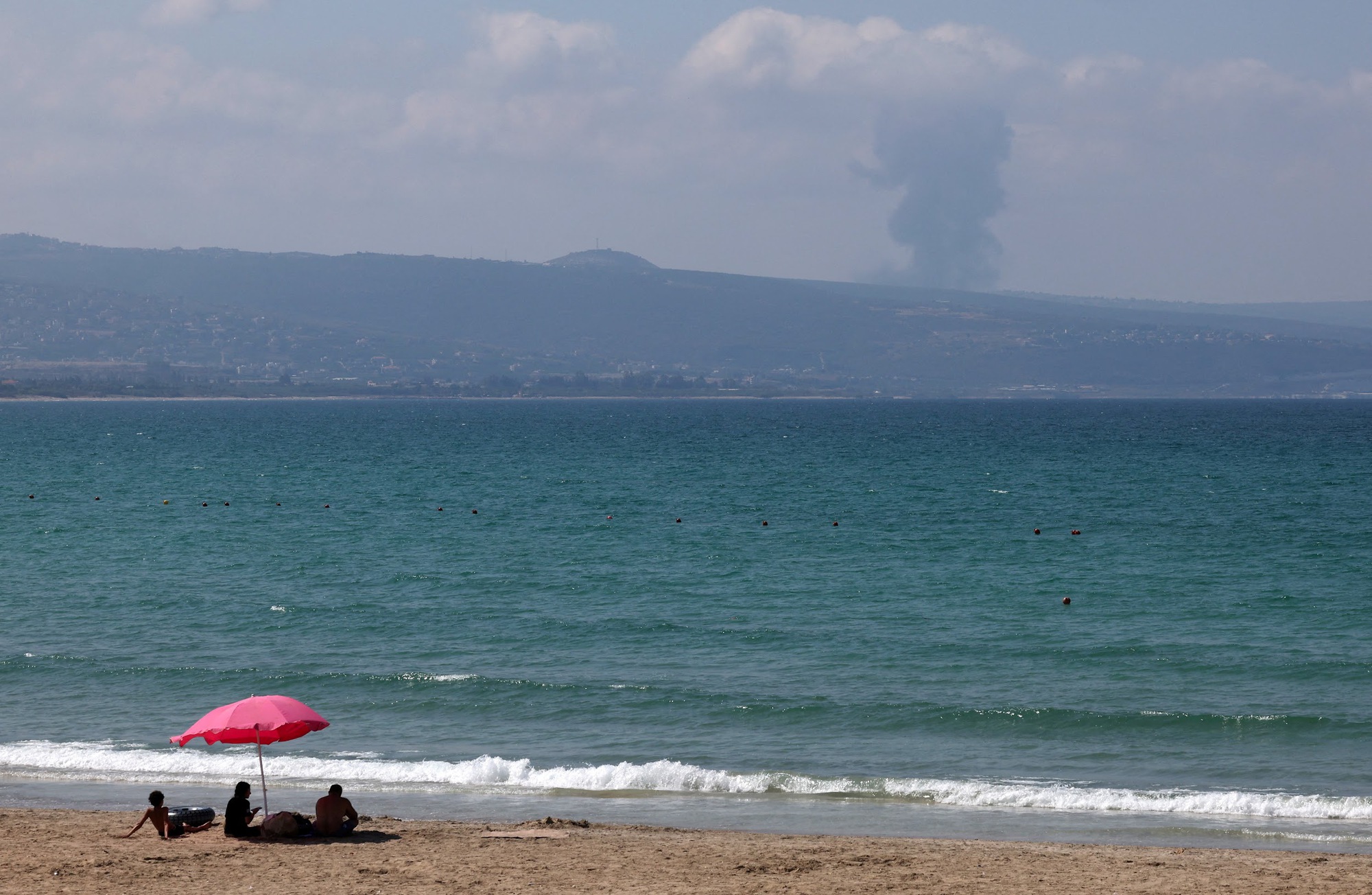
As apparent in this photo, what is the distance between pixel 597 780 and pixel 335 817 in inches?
195

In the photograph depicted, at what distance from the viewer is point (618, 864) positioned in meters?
16.3

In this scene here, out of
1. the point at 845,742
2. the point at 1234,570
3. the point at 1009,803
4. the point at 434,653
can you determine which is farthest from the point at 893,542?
the point at 1009,803

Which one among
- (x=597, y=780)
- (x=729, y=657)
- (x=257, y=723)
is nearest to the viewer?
(x=257, y=723)

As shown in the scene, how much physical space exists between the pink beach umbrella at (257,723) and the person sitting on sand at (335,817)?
34.0 inches

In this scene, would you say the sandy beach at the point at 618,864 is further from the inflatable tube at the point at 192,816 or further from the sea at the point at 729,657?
the sea at the point at 729,657

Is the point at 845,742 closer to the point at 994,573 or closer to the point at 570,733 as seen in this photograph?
the point at 570,733

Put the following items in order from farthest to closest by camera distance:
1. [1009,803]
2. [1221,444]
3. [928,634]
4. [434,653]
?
[1221,444], [928,634], [434,653], [1009,803]

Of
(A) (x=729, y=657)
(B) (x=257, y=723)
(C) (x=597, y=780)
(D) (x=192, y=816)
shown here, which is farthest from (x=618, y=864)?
(A) (x=729, y=657)

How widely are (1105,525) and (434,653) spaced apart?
33.3 metres

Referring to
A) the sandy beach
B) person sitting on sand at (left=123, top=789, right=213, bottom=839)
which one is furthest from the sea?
person sitting on sand at (left=123, top=789, right=213, bottom=839)

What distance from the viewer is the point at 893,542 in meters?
50.2

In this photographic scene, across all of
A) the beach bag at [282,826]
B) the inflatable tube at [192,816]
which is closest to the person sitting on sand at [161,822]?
the inflatable tube at [192,816]

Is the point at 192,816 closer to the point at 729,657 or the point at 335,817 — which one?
the point at 335,817

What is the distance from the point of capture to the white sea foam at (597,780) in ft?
65.3
